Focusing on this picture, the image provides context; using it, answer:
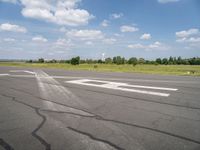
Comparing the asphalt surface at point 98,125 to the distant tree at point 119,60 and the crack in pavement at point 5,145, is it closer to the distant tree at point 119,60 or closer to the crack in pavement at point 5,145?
the crack in pavement at point 5,145

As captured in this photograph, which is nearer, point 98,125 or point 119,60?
point 98,125

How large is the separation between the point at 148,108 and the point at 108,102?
56.7 inches

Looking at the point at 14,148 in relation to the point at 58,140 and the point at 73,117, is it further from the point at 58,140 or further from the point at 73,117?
the point at 73,117

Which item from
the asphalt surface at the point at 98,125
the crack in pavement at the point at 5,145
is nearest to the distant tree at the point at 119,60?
the asphalt surface at the point at 98,125

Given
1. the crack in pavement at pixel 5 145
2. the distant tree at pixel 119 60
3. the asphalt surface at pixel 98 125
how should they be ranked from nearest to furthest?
the crack in pavement at pixel 5 145, the asphalt surface at pixel 98 125, the distant tree at pixel 119 60

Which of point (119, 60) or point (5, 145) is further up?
point (119, 60)

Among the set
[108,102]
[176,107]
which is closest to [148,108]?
[176,107]

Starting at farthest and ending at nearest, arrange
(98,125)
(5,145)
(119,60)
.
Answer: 1. (119,60)
2. (98,125)
3. (5,145)

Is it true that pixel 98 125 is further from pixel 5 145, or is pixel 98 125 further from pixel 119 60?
pixel 119 60

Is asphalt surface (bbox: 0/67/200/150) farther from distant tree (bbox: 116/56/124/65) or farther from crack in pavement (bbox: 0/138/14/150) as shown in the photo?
distant tree (bbox: 116/56/124/65)

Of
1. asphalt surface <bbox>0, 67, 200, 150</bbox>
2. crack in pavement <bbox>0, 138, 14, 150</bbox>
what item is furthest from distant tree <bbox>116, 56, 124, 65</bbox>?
crack in pavement <bbox>0, 138, 14, 150</bbox>

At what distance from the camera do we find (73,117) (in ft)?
15.6

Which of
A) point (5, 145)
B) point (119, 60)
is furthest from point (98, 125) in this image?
point (119, 60)

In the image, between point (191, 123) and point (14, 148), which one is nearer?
point (14, 148)
